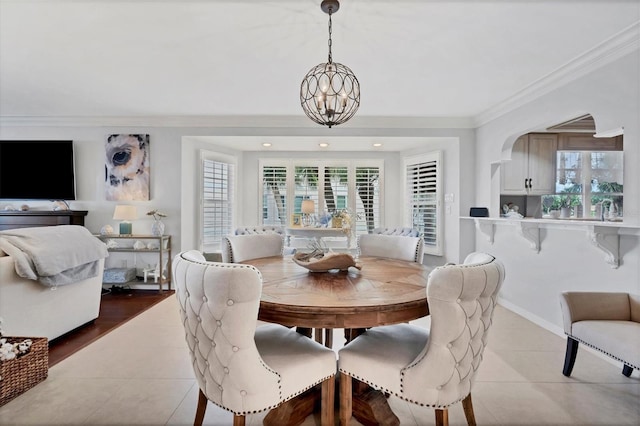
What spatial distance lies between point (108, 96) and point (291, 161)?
2.81 meters

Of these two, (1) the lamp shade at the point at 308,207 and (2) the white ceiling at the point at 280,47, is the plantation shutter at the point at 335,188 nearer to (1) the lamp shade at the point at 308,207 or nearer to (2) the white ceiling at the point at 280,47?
(1) the lamp shade at the point at 308,207

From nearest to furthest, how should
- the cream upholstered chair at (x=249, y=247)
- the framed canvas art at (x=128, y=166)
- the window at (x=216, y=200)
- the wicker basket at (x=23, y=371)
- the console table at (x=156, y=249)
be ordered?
the wicker basket at (x=23, y=371) < the cream upholstered chair at (x=249, y=247) < the console table at (x=156, y=249) < the framed canvas art at (x=128, y=166) < the window at (x=216, y=200)

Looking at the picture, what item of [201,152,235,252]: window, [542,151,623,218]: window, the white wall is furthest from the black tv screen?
[542,151,623,218]: window

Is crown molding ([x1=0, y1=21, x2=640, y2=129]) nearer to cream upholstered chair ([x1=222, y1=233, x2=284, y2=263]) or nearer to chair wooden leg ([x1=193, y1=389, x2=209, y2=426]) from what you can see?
cream upholstered chair ([x1=222, y1=233, x2=284, y2=263])

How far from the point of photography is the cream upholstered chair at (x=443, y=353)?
1.23 meters

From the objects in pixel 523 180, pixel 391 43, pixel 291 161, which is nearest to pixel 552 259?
pixel 523 180

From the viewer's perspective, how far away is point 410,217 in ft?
17.4

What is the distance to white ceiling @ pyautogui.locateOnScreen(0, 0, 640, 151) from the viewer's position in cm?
197

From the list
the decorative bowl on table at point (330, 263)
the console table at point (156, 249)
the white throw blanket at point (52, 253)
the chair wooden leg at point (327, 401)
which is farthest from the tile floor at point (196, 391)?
the console table at point (156, 249)

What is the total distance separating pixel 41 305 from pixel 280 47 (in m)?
2.84

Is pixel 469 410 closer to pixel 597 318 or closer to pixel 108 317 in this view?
pixel 597 318

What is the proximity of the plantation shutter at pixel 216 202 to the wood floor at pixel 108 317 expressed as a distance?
40.4 inches

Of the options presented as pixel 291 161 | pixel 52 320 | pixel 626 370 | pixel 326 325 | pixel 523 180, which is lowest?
pixel 626 370

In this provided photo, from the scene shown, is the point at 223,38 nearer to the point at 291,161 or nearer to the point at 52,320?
the point at 52,320
